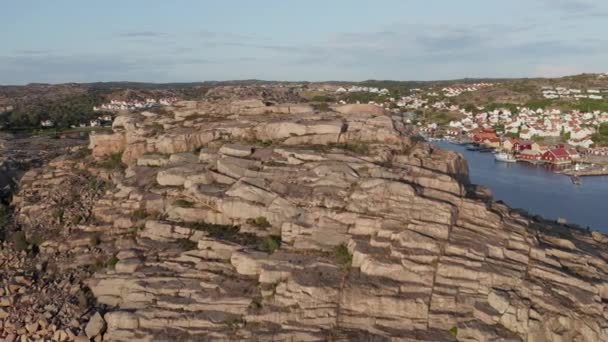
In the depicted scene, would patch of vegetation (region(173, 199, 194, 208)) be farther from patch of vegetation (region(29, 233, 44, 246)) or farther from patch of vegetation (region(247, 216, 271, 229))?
patch of vegetation (region(29, 233, 44, 246))

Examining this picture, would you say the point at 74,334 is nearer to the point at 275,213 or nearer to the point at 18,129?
the point at 275,213

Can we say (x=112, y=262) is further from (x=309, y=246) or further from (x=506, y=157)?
(x=506, y=157)

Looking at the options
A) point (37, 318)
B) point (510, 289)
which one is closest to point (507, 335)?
point (510, 289)

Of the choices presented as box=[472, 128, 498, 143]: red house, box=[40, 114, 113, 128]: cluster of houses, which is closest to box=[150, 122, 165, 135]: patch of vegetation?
box=[40, 114, 113, 128]: cluster of houses

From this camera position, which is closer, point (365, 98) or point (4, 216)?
point (4, 216)

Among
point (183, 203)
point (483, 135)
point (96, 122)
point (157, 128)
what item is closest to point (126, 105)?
point (96, 122)

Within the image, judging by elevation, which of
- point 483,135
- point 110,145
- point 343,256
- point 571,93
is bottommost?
point 483,135
